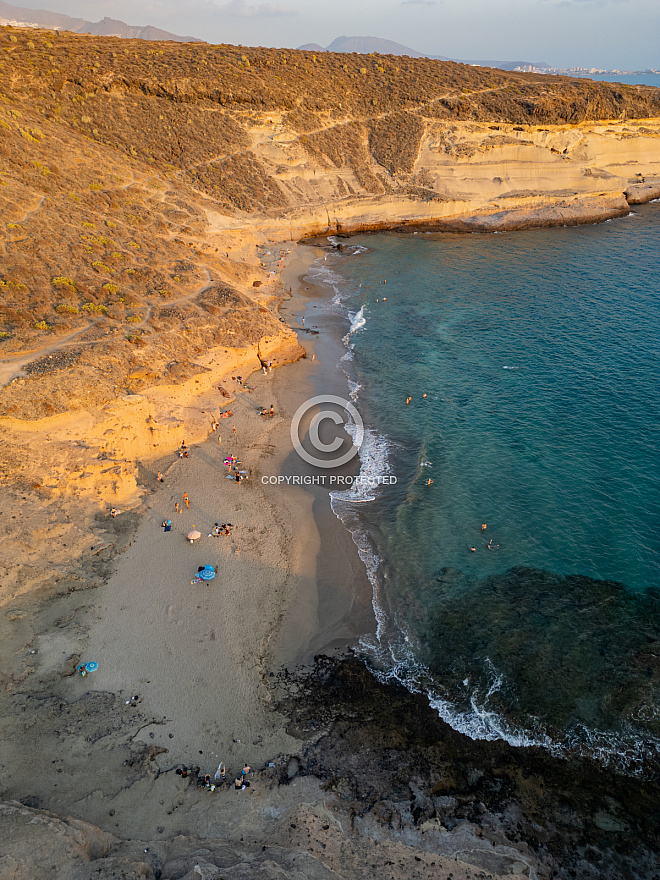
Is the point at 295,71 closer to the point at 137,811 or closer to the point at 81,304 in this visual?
the point at 81,304

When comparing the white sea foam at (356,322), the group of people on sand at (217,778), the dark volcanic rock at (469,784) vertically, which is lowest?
the dark volcanic rock at (469,784)

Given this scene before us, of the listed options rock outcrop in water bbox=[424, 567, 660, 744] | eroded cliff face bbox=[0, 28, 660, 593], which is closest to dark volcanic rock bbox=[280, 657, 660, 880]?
rock outcrop in water bbox=[424, 567, 660, 744]

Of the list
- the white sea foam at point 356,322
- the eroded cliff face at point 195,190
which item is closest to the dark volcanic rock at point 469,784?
the eroded cliff face at point 195,190

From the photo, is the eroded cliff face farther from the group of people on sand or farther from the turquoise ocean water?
the turquoise ocean water

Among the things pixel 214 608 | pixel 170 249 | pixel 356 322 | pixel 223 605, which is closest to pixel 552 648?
pixel 223 605

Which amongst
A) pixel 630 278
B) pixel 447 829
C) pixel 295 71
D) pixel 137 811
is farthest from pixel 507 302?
pixel 295 71

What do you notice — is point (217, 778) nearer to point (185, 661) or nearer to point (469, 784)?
point (185, 661)

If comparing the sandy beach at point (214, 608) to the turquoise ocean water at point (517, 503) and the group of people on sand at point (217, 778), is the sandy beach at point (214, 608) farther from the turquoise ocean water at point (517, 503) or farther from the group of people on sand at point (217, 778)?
the turquoise ocean water at point (517, 503)

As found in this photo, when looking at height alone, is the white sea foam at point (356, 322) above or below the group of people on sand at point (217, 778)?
above
